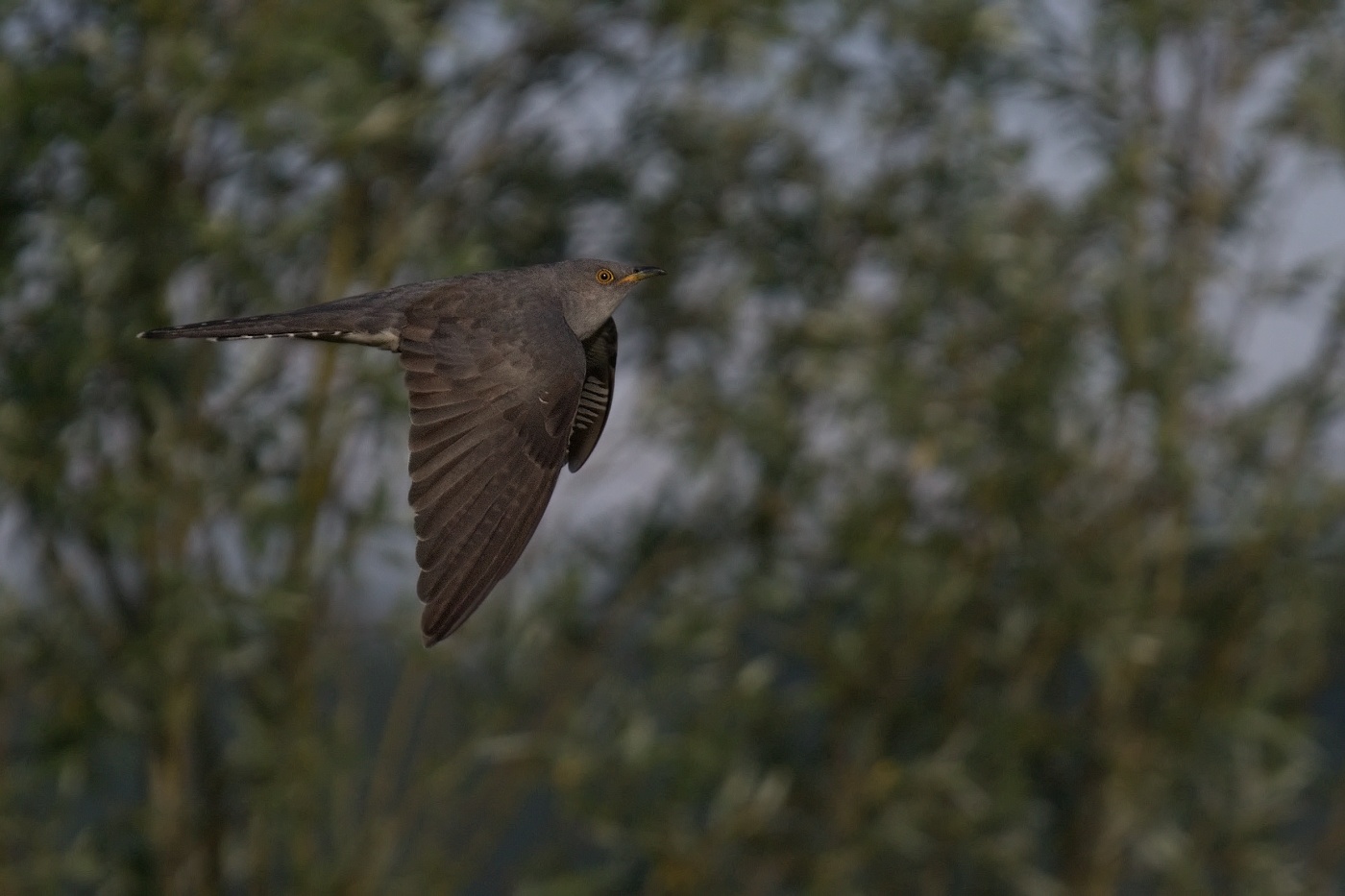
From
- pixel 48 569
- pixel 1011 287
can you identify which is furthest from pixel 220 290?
pixel 1011 287

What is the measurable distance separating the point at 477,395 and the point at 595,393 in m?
0.63

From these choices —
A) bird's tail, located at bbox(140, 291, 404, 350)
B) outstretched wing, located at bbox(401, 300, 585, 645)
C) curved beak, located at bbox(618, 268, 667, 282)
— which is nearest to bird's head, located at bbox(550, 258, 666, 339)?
curved beak, located at bbox(618, 268, 667, 282)

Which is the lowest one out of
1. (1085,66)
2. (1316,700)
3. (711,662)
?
(1316,700)

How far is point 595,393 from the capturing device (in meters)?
4.29

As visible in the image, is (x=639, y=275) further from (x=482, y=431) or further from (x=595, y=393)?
(x=482, y=431)

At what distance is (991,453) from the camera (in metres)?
7.66

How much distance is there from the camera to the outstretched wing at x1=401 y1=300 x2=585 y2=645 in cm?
327

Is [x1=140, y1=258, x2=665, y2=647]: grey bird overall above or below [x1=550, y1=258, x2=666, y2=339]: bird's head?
above

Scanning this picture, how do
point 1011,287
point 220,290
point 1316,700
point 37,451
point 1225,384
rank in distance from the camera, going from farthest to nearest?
point 1316,700 → point 1225,384 → point 1011,287 → point 220,290 → point 37,451

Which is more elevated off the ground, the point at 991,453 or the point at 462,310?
the point at 462,310

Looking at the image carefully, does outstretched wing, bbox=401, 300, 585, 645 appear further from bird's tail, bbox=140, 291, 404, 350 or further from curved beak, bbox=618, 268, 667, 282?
curved beak, bbox=618, 268, 667, 282

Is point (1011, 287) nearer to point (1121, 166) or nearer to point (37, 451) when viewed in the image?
point (1121, 166)

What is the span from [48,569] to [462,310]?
10.8ft

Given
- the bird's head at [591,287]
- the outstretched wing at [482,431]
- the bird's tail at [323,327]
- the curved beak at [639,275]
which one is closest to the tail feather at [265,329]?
the bird's tail at [323,327]
